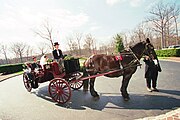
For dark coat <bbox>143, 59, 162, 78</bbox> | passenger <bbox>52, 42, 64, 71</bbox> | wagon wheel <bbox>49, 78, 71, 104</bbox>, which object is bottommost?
wagon wheel <bbox>49, 78, 71, 104</bbox>

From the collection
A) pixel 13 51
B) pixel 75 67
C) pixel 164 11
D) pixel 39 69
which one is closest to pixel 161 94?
pixel 75 67

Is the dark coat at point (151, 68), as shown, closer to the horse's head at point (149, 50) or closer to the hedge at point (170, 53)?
the horse's head at point (149, 50)

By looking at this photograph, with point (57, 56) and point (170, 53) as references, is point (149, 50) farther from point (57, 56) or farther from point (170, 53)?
point (170, 53)

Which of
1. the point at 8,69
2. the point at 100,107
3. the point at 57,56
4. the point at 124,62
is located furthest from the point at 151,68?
the point at 8,69

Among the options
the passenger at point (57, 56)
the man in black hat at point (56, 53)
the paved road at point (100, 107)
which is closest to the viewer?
the paved road at point (100, 107)

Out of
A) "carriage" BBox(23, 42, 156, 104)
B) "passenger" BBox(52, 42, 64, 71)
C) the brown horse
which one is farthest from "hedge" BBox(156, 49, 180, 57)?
"passenger" BBox(52, 42, 64, 71)

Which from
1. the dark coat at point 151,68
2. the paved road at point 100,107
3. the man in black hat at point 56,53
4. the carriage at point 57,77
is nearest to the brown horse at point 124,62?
the dark coat at point 151,68

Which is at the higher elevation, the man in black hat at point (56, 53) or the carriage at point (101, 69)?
the man in black hat at point (56, 53)

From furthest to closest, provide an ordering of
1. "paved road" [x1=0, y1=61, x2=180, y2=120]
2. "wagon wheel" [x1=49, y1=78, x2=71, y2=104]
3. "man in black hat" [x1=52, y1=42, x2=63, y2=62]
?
"man in black hat" [x1=52, y1=42, x2=63, y2=62], "wagon wheel" [x1=49, y1=78, x2=71, y2=104], "paved road" [x1=0, y1=61, x2=180, y2=120]

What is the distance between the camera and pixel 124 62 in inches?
231

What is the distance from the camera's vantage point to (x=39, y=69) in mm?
7215

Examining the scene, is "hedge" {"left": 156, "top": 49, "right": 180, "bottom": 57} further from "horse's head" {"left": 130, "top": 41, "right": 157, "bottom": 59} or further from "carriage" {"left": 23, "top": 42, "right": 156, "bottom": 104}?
"carriage" {"left": 23, "top": 42, "right": 156, "bottom": 104}

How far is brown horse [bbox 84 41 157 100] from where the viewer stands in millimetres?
5801

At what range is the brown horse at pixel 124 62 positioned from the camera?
5.80 meters
